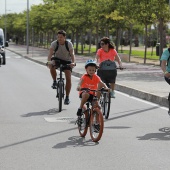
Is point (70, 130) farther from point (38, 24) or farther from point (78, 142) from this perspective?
point (38, 24)

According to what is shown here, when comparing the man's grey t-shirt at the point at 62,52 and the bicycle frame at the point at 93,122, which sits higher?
the man's grey t-shirt at the point at 62,52

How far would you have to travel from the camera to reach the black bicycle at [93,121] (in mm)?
9938

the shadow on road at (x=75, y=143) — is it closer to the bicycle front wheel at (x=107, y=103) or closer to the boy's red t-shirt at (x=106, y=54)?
the bicycle front wheel at (x=107, y=103)

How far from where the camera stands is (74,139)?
10.4 metres

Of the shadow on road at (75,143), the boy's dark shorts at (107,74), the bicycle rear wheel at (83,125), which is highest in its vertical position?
the boy's dark shorts at (107,74)

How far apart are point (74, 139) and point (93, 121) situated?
0.44 metres

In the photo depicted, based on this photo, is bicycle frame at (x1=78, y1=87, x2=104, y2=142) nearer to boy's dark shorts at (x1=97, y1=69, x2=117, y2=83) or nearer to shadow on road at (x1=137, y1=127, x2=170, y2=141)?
shadow on road at (x1=137, y1=127, x2=170, y2=141)

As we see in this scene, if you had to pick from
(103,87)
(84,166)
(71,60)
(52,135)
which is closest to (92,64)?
(103,87)

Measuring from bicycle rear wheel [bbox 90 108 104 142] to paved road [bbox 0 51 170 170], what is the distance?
12cm

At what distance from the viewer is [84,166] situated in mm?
8023

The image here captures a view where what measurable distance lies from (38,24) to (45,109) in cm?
7572

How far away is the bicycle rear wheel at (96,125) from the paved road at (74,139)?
12 centimetres

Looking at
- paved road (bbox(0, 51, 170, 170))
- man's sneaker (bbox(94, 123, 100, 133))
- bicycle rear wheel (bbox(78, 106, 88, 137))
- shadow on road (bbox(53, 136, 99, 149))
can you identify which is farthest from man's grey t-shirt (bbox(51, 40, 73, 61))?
man's sneaker (bbox(94, 123, 100, 133))

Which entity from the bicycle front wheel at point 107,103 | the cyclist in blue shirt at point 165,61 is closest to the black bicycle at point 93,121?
the cyclist in blue shirt at point 165,61
